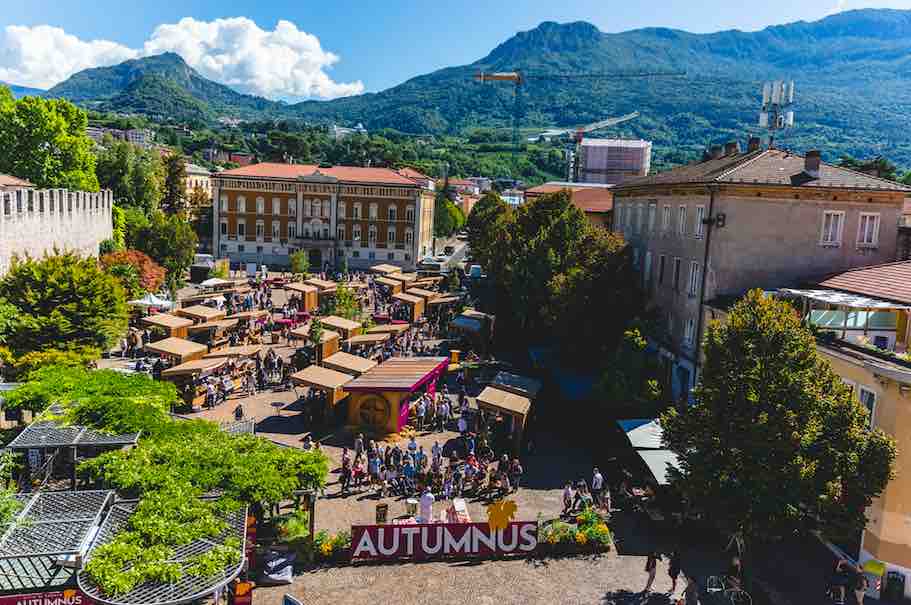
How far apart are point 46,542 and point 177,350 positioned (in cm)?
1685

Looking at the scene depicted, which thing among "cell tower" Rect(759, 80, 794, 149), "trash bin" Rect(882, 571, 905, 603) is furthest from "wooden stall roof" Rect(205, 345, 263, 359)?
"cell tower" Rect(759, 80, 794, 149)

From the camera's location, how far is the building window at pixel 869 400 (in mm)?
15867

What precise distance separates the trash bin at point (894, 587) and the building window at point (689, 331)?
41.7 feet

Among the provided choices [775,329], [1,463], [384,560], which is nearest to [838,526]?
[775,329]

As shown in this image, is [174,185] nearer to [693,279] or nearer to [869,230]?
[693,279]

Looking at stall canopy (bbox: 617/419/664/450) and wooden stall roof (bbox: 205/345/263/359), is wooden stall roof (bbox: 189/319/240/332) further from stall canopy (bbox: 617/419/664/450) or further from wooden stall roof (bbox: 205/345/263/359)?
stall canopy (bbox: 617/419/664/450)

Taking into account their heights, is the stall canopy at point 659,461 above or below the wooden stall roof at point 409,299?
below

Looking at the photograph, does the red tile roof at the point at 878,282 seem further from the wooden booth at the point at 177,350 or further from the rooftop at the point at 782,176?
the wooden booth at the point at 177,350

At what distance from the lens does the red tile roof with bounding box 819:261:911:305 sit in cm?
1983

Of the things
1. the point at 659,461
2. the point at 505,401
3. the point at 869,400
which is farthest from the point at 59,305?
the point at 869,400

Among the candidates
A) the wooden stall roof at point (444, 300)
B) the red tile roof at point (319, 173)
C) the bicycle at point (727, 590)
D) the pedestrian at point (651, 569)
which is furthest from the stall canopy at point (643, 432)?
the red tile roof at point (319, 173)

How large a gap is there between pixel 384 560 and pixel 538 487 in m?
6.40

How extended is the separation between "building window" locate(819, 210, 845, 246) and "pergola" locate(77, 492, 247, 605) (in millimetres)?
23223

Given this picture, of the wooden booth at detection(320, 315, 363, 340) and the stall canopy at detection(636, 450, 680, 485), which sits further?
the wooden booth at detection(320, 315, 363, 340)
